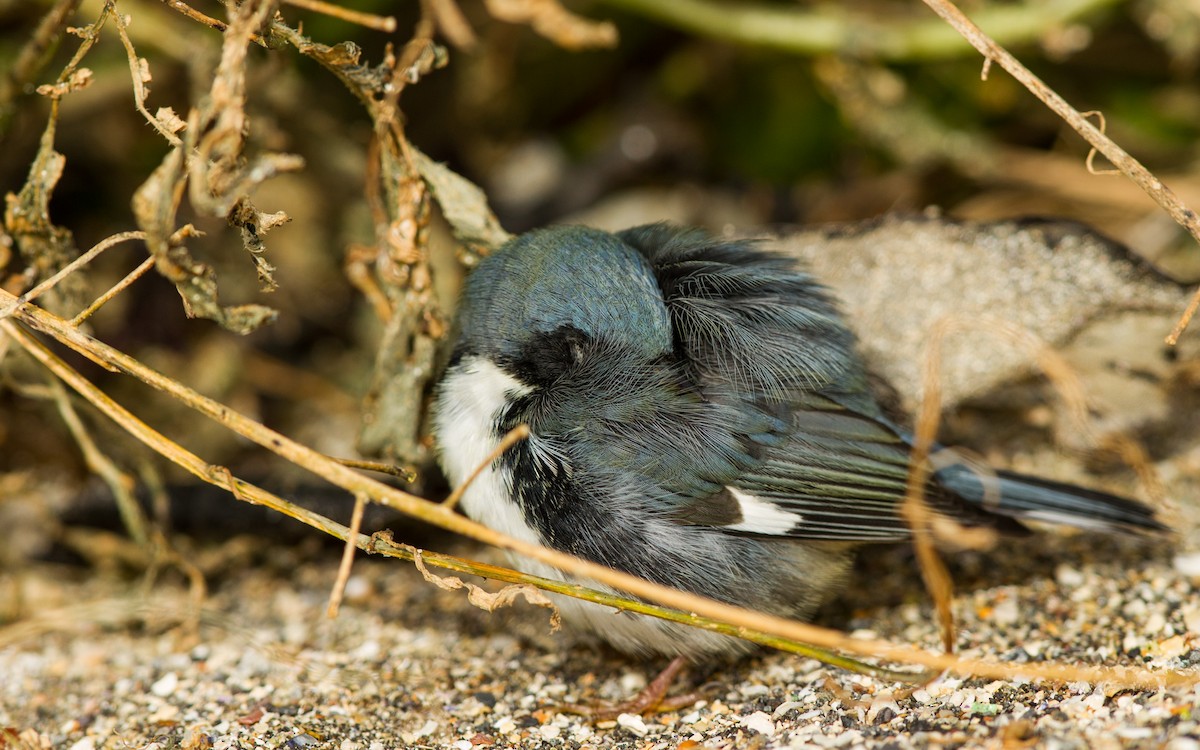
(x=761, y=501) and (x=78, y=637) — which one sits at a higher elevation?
(x=761, y=501)

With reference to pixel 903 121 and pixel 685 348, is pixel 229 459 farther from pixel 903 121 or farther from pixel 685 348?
pixel 903 121

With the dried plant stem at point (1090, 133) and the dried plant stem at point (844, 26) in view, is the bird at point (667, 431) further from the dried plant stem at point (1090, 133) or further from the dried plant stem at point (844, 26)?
the dried plant stem at point (844, 26)

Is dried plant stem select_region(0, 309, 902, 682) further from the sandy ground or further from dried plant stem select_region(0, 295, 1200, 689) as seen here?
the sandy ground

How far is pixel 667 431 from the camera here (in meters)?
2.24

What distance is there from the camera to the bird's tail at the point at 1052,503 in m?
2.50

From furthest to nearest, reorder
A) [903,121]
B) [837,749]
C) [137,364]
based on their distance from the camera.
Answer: [903,121] → [137,364] → [837,749]

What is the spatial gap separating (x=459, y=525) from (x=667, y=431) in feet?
1.89

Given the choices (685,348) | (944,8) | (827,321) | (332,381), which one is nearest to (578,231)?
(685,348)

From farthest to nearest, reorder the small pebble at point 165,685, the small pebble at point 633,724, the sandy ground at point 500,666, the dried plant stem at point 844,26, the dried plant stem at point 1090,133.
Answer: the dried plant stem at point 844,26, the small pebble at point 165,685, the small pebble at point 633,724, the dried plant stem at point 1090,133, the sandy ground at point 500,666

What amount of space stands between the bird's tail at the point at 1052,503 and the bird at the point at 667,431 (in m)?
0.09

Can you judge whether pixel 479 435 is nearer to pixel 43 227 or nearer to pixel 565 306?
pixel 565 306

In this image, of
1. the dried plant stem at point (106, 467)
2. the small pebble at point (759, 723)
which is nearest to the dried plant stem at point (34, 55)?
the dried plant stem at point (106, 467)

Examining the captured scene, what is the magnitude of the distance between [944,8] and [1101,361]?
4.04ft

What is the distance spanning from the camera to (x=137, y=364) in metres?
1.99
